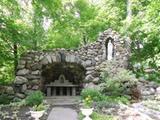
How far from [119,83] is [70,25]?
6.69 metres

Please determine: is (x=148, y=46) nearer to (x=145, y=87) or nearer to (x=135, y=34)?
(x=135, y=34)

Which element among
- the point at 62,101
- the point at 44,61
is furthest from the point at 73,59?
the point at 62,101

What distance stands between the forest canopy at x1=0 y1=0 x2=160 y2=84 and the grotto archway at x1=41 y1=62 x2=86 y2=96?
61.7 inches

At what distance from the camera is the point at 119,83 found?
34.9 ft

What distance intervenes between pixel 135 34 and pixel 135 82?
152 inches

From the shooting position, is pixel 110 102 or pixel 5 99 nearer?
pixel 110 102

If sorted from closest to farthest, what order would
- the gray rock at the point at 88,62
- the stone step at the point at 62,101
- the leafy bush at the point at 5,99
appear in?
1. the leafy bush at the point at 5,99
2. the stone step at the point at 62,101
3. the gray rock at the point at 88,62

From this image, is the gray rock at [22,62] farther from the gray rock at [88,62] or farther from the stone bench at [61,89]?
the gray rock at [88,62]

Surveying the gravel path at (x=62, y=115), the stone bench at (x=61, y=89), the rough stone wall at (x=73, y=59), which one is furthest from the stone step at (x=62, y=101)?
the gravel path at (x=62, y=115)

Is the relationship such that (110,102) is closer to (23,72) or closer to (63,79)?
(23,72)

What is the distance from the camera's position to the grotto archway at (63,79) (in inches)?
539

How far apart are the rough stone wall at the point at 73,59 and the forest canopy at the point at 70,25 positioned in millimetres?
666

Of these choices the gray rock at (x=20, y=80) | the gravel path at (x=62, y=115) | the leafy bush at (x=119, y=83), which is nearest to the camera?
the gravel path at (x=62, y=115)

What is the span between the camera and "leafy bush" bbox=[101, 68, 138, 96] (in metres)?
10.6
